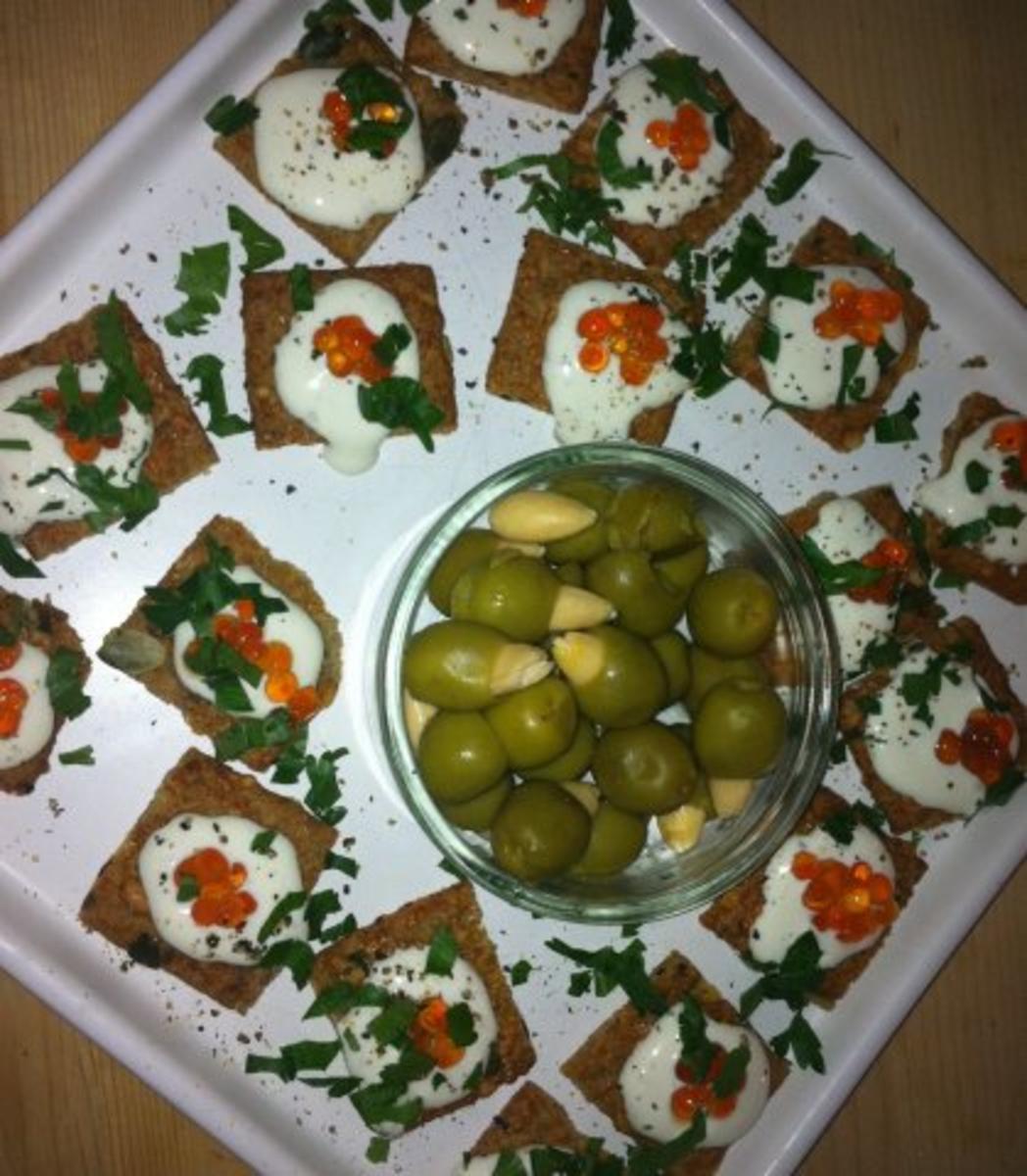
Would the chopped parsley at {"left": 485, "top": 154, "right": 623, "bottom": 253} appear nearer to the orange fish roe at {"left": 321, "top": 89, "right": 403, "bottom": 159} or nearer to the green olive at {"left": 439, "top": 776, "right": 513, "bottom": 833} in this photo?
the orange fish roe at {"left": 321, "top": 89, "right": 403, "bottom": 159}

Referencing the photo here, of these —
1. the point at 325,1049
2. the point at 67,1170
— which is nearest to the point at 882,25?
the point at 325,1049

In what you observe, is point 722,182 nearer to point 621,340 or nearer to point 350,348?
point 621,340

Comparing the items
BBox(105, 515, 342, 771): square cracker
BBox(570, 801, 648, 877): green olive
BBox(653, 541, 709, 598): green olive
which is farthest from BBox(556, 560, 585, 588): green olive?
BBox(105, 515, 342, 771): square cracker

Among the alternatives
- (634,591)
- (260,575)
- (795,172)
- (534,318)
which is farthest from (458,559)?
(795,172)

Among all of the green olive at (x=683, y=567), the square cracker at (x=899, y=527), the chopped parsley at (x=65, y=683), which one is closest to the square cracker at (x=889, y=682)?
the square cracker at (x=899, y=527)

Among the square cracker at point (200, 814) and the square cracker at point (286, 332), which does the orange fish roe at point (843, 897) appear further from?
the square cracker at point (286, 332)

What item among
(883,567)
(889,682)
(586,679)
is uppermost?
(883,567)
